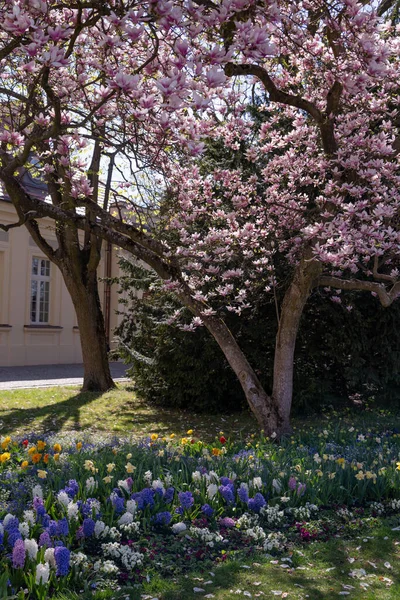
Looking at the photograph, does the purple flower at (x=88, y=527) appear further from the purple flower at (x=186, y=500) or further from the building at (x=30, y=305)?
the building at (x=30, y=305)

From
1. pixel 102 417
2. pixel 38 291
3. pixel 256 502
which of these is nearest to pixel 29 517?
pixel 256 502

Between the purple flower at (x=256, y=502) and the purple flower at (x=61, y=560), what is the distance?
157cm

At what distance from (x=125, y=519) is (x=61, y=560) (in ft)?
2.49

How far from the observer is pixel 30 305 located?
21734mm

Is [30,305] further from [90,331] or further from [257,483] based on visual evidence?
[257,483]

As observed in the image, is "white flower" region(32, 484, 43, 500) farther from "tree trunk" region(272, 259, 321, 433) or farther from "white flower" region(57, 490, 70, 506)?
"tree trunk" region(272, 259, 321, 433)

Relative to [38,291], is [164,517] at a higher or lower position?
lower

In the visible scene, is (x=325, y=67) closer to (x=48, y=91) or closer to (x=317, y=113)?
(x=317, y=113)

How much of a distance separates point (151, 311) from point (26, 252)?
32.4 ft

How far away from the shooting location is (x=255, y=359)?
11.1 meters

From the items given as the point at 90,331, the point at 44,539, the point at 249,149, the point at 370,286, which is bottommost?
the point at 44,539

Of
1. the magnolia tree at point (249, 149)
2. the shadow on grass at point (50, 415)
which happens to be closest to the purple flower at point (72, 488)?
the magnolia tree at point (249, 149)

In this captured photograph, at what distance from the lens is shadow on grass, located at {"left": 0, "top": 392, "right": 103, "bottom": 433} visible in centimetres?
979

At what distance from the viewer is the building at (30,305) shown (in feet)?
67.3
